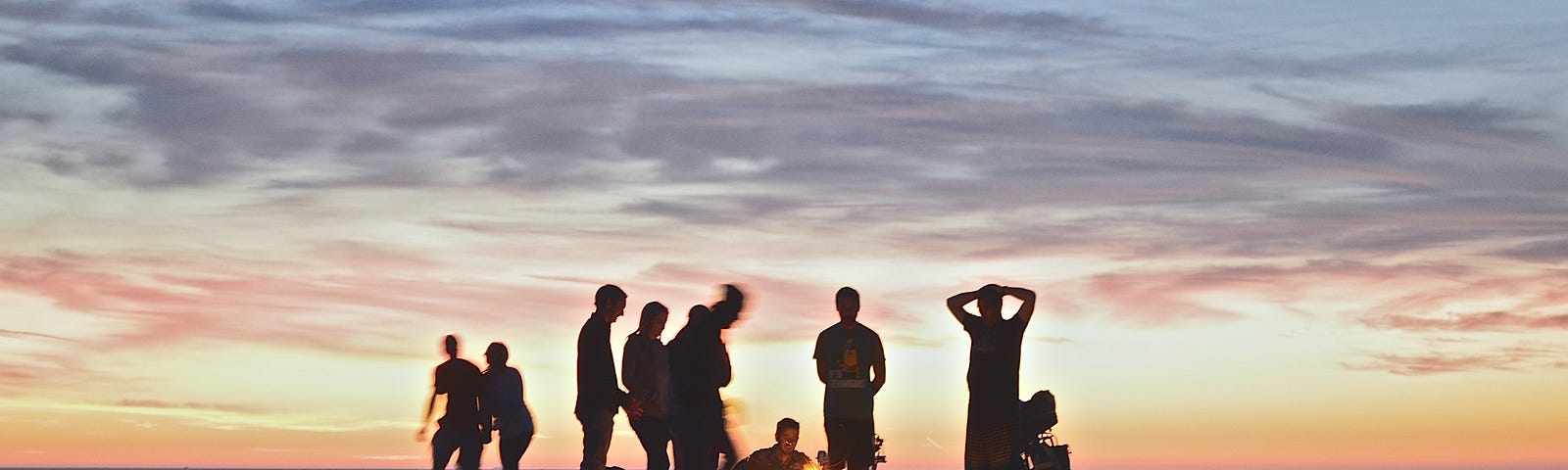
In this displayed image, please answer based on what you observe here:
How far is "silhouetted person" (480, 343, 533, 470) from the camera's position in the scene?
1867cm

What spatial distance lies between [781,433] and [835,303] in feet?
7.35

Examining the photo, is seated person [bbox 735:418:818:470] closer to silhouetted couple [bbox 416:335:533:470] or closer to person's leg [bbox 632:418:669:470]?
person's leg [bbox 632:418:669:470]

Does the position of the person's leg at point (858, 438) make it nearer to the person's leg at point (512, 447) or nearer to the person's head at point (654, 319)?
the person's head at point (654, 319)

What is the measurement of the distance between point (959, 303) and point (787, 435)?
2.67 metres

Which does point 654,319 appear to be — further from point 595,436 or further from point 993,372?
point 993,372

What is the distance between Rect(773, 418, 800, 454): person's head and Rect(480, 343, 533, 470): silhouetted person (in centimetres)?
292

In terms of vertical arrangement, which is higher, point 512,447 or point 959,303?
point 959,303

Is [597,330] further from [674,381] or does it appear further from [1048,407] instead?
[1048,407]

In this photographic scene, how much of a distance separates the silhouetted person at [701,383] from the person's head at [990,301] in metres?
2.27

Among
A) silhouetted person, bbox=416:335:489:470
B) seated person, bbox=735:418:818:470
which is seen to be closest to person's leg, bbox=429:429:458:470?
silhouetted person, bbox=416:335:489:470

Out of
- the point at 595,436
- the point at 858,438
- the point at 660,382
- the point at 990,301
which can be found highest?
the point at 990,301

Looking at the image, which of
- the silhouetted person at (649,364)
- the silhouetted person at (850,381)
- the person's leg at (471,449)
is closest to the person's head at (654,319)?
the silhouetted person at (649,364)

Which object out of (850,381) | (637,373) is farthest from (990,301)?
(637,373)

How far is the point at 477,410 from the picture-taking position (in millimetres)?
19188
